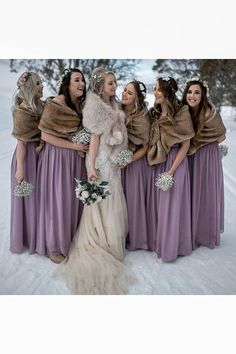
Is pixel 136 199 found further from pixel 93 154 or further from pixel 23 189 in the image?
pixel 23 189

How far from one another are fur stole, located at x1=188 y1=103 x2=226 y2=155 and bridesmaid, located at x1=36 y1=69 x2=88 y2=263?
0.85m

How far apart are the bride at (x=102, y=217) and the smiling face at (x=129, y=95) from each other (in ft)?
0.24

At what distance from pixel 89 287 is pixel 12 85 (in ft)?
5.27

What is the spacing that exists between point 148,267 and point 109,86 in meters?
1.39

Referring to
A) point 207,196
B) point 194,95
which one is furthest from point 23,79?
point 207,196

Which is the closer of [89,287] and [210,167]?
[89,287]

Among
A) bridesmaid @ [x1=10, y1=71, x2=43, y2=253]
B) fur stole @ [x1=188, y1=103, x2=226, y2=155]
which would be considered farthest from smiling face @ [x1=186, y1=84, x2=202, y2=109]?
bridesmaid @ [x1=10, y1=71, x2=43, y2=253]

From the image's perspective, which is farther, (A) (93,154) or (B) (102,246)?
(B) (102,246)

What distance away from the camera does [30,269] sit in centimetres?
319

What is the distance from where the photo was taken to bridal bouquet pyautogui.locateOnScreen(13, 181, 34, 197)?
124 inches

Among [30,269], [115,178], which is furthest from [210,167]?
Result: [30,269]

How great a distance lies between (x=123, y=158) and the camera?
310 cm

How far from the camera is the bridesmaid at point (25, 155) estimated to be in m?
3.12

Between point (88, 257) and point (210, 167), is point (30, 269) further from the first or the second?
point (210, 167)
